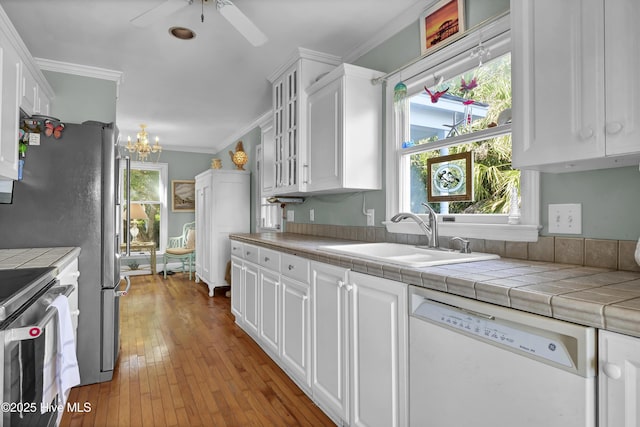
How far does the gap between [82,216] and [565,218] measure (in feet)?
9.17

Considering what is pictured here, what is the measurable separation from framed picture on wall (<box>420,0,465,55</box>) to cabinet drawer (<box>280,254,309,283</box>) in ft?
4.93

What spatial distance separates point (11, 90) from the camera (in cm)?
207

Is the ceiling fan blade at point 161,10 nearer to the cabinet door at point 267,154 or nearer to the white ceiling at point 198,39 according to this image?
the white ceiling at point 198,39

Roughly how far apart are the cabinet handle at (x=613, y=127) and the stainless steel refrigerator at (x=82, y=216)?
271cm

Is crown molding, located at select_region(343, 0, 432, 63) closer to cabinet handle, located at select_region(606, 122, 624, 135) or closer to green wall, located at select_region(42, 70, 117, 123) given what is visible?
cabinet handle, located at select_region(606, 122, 624, 135)

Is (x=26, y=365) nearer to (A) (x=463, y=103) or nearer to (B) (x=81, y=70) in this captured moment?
(A) (x=463, y=103)

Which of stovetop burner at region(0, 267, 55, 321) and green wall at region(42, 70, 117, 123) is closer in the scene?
stovetop burner at region(0, 267, 55, 321)

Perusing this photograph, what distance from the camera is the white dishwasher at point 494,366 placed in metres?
0.86

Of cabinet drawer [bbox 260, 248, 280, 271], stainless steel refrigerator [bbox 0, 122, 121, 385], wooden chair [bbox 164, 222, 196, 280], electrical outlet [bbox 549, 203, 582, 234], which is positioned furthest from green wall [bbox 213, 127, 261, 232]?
electrical outlet [bbox 549, 203, 582, 234]

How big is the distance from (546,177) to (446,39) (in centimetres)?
100

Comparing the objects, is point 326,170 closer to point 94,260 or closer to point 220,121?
point 94,260

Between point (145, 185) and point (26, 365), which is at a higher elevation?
point (145, 185)

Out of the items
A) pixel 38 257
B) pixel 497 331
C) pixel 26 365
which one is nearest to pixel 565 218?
pixel 497 331

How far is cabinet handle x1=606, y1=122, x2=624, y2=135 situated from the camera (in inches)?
41.2
